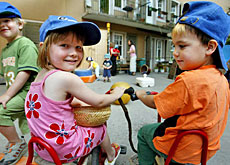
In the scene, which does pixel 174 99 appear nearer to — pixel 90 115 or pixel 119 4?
pixel 90 115

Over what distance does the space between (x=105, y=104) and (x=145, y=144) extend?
500 millimetres

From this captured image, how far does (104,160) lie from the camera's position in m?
1.35

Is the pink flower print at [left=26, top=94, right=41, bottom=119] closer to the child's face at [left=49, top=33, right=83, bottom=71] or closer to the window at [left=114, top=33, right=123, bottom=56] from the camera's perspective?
the child's face at [left=49, top=33, right=83, bottom=71]

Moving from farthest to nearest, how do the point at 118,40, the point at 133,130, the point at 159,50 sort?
the point at 159,50, the point at 118,40, the point at 133,130

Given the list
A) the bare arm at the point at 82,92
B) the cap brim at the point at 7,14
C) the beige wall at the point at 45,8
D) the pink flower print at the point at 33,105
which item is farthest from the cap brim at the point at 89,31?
the beige wall at the point at 45,8

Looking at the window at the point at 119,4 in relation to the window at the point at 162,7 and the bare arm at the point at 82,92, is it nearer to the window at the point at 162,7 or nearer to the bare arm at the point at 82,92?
the window at the point at 162,7

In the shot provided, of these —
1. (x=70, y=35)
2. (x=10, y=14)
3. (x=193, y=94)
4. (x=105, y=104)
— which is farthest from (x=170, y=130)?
(x=10, y=14)

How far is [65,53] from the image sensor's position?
1055mm

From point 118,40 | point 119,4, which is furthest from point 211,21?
point 119,4

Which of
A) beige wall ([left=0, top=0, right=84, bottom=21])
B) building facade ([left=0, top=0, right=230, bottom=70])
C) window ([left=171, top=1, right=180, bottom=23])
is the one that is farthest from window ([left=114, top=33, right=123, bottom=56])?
window ([left=171, top=1, right=180, bottom=23])

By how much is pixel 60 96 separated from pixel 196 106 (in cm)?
81

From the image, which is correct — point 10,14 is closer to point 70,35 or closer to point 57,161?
point 70,35

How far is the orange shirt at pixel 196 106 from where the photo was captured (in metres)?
0.89

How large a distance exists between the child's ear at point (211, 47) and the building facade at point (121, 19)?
4.93 m
